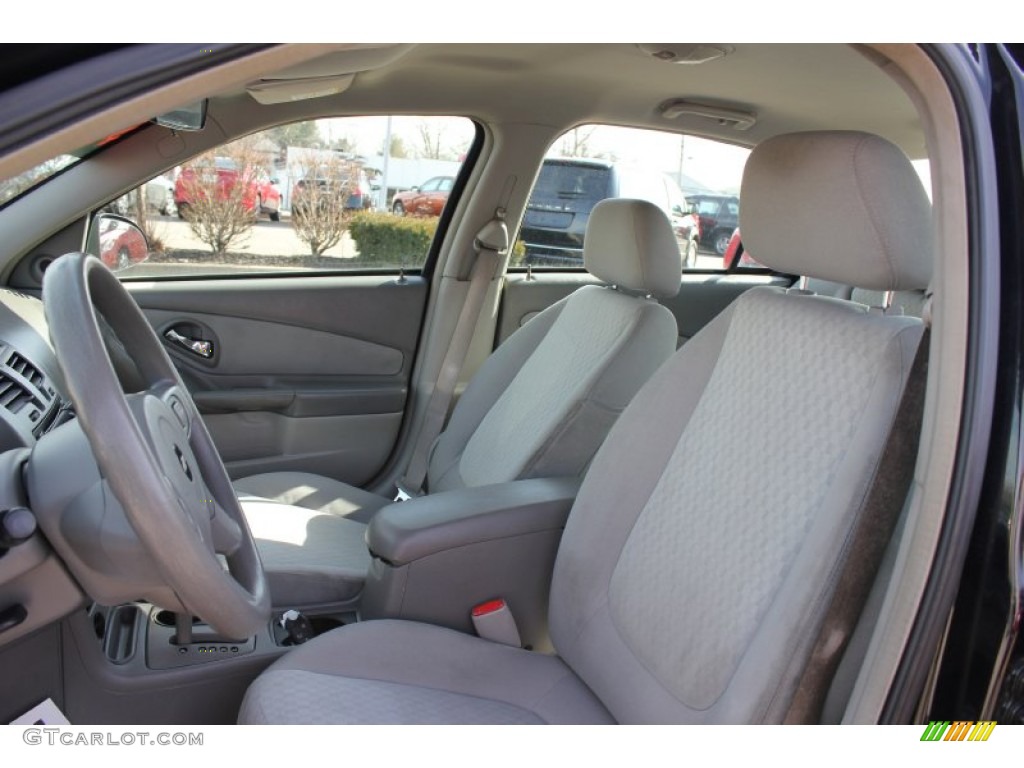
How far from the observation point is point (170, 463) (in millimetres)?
1155

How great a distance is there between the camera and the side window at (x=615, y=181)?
117 inches

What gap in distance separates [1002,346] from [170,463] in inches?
39.3

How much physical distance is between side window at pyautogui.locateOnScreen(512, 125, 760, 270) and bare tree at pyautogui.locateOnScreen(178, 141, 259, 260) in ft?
3.05

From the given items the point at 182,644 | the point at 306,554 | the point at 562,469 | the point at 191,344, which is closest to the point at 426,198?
the point at 191,344

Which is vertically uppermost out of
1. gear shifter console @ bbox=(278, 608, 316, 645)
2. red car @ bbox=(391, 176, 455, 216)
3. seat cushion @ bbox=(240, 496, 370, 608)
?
red car @ bbox=(391, 176, 455, 216)

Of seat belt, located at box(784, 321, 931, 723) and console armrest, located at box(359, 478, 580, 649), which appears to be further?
console armrest, located at box(359, 478, 580, 649)

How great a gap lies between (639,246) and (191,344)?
1389 millimetres

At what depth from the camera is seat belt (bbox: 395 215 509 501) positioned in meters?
2.99

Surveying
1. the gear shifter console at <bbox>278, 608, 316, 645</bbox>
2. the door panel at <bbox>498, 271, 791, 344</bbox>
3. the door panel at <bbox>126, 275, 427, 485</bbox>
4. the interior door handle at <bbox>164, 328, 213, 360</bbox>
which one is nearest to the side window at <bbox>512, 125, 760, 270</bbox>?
the door panel at <bbox>498, 271, 791, 344</bbox>

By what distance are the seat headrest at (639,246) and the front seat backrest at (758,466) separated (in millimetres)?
534

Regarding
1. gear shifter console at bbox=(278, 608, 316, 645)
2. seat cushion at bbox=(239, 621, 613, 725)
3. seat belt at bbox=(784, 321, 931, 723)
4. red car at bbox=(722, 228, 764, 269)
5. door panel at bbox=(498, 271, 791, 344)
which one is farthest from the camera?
red car at bbox=(722, 228, 764, 269)

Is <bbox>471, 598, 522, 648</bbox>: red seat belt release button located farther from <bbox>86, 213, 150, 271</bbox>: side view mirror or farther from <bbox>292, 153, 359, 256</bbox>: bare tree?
<bbox>292, 153, 359, 256</bbox>: bare tree

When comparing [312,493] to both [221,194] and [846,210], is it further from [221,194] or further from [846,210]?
[846,210]

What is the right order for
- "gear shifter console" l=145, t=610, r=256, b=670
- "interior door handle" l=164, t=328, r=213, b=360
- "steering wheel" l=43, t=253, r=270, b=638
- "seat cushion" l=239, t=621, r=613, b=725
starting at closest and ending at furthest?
"steering wheel" l=43, t=253, r=270, b=638 → "seat cushion" l=239, t=621, r=613, b=725 → "gear shifter console" l=145, t=610, r=256, b=670 → "interior door handle" l=164, t=328, r=213, b=360
